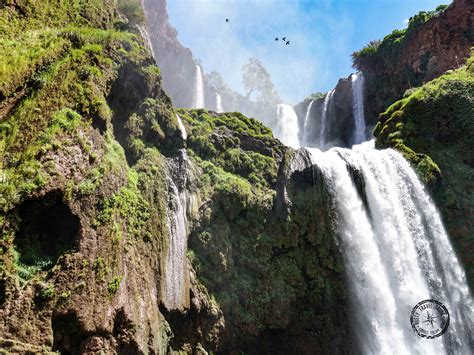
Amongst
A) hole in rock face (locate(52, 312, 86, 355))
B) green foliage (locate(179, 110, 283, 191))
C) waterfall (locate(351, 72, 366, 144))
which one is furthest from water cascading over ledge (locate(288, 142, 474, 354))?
waterfall (locate(351, 72, 366, 144))

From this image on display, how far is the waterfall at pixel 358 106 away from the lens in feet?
100

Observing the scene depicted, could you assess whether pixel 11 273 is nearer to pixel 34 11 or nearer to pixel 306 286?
pixel 34 11

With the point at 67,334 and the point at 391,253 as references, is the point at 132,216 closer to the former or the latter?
the point at 67,334

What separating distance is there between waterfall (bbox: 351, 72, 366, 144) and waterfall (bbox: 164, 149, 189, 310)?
21.5m

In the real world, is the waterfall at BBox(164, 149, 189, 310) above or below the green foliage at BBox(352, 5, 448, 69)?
below

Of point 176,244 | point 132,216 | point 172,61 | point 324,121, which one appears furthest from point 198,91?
point 132,216

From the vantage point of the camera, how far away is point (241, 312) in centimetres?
1314

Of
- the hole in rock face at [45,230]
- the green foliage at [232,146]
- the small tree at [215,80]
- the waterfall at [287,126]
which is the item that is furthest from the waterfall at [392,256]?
the small tree at [215,80]

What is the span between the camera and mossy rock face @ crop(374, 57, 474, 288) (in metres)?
17.5

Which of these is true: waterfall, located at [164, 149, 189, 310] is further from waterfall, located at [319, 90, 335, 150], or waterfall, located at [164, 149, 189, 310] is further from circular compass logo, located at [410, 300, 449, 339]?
waterfall, located at [319, 90, 335, 150]

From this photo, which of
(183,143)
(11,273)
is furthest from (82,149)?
(183,143)

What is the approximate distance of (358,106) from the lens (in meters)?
31.6

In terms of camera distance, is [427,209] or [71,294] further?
[427,209]

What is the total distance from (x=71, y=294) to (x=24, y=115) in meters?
4.05
